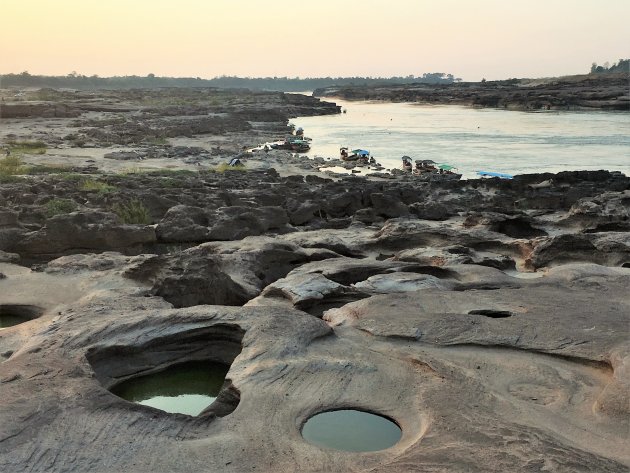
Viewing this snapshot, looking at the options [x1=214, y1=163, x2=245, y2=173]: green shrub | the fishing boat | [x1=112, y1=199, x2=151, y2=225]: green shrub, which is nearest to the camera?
[x1=112, y1=199, x2=151, y2=225]: green shrub

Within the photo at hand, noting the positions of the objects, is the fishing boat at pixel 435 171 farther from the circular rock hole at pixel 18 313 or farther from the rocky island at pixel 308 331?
the circular rock hole at pixel 18 313

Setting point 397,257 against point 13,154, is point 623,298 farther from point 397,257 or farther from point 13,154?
point 13,154

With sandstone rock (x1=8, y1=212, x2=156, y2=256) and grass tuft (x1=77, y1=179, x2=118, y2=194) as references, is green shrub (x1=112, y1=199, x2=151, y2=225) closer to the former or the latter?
sandstone rock (x1=8, y1=212, x2=156, y2=256)

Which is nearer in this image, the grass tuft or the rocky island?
the rocky island

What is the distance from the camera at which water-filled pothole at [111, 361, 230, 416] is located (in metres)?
7.49

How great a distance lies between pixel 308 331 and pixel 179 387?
5.96 ft

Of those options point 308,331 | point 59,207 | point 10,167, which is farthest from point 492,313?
point 10,167

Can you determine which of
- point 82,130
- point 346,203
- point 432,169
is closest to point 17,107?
point 82,130

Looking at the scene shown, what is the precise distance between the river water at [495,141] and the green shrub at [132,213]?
16258mm

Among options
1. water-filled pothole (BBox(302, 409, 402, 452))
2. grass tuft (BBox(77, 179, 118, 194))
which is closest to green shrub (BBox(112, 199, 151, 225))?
grass tuft (BBox(77, 179, 118, 194))

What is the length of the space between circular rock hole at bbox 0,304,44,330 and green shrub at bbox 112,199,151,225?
6105 mm

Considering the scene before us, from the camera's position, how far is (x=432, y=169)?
2805cm

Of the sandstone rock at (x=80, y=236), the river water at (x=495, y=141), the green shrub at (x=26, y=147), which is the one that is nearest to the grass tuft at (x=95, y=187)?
the sandstone rock at (x=80, y=236)

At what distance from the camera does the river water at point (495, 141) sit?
32.4 metres
